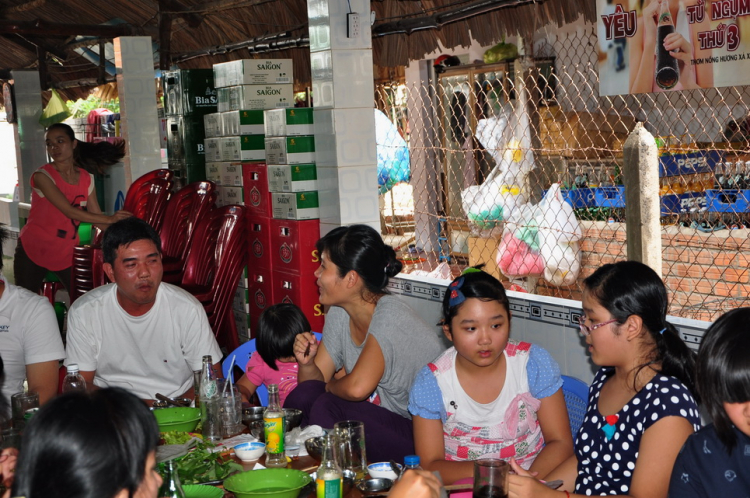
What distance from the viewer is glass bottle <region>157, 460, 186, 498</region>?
6.27 ft

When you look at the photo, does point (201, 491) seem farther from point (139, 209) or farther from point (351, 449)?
point (139, 209)

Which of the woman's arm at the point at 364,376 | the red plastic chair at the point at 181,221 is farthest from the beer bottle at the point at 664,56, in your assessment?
A: the red plastic chair at the point at 181,221

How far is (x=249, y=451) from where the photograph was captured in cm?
233

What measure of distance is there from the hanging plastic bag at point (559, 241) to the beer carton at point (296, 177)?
4.72 feet

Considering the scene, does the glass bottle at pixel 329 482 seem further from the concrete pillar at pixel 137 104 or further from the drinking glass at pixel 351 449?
the concrete pillar at pixel 137 104

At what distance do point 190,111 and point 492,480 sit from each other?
17.1 ft

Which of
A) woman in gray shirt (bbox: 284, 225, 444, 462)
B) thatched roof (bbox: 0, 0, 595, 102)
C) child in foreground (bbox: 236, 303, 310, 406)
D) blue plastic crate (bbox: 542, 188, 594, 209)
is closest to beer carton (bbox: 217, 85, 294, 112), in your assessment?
thatched roof (bbox: 0, 0, 595, 102)

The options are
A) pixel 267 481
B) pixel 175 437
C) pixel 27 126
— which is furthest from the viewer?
pixel 27 126

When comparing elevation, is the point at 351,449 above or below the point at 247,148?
below

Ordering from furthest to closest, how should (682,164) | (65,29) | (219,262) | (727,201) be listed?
1. (65,29)
2. (219,262)
3. (682,164)
4. (727,201)

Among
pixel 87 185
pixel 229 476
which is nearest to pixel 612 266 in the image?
pixel 229 476

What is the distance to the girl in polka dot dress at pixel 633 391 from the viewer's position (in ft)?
6.70

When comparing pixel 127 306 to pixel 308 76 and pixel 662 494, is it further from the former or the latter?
pixel 308 76

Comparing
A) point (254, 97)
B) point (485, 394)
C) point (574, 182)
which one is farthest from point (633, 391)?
point (254, 97)
